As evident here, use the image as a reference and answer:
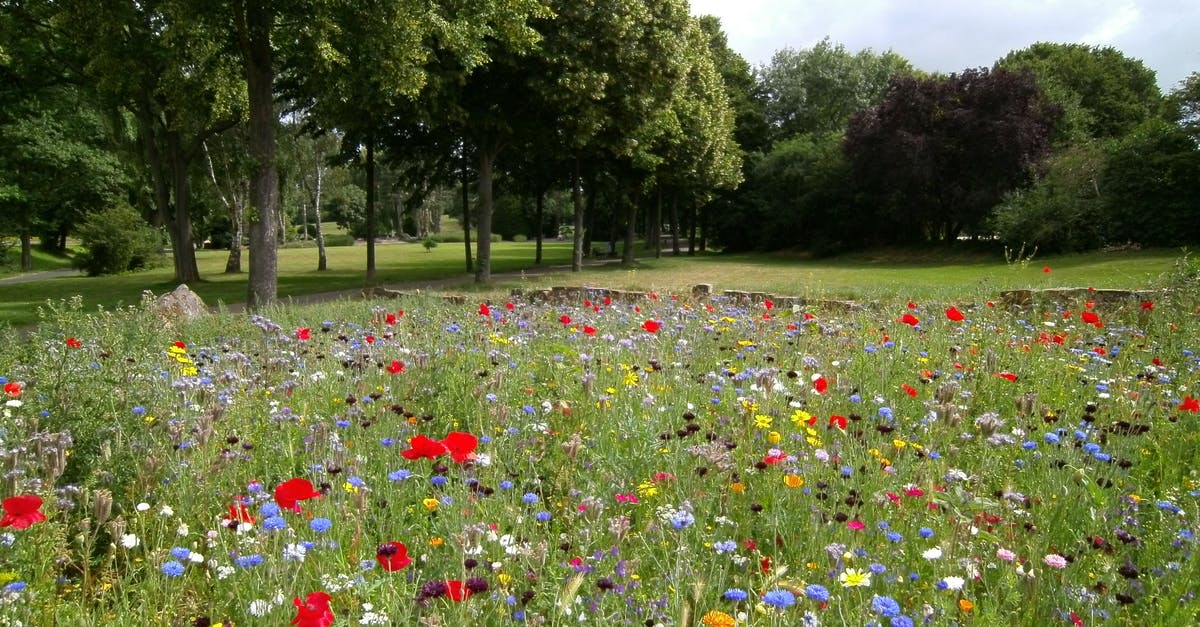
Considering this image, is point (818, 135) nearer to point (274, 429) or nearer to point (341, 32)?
point (341, 32)

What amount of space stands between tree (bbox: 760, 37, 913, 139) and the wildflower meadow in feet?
163

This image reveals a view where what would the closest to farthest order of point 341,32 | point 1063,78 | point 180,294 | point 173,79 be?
1. point 180,294
2. point 341,32
3. point 173,79
4. point 1063,78

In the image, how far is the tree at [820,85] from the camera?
2039 inches

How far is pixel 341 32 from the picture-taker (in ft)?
46.0

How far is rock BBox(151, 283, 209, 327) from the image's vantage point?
9.64 meters

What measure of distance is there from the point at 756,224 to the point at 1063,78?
2082cm

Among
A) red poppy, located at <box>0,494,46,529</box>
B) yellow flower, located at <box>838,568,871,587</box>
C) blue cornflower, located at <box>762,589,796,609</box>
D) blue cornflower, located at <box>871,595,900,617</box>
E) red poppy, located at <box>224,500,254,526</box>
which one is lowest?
red poppy, located at <box>224,500,254,526</box>

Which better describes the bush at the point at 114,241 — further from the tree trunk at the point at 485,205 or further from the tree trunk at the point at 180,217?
the tree trunk at the point at 485,205

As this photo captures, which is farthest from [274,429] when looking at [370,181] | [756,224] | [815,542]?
[756,224]

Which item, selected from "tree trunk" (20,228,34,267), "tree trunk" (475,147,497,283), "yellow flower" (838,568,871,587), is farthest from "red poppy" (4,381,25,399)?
"tree trunk" (20,228,34,267)

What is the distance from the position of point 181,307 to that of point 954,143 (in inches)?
1368

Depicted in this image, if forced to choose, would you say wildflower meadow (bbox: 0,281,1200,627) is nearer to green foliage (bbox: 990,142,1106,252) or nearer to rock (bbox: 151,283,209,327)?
rock (bbox: 151,283,209,327)

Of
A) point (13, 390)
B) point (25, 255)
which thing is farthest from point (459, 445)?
point (25, 255)

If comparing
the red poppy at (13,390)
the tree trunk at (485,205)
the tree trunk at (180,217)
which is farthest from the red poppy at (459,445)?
the tree trunk at (180,217)
